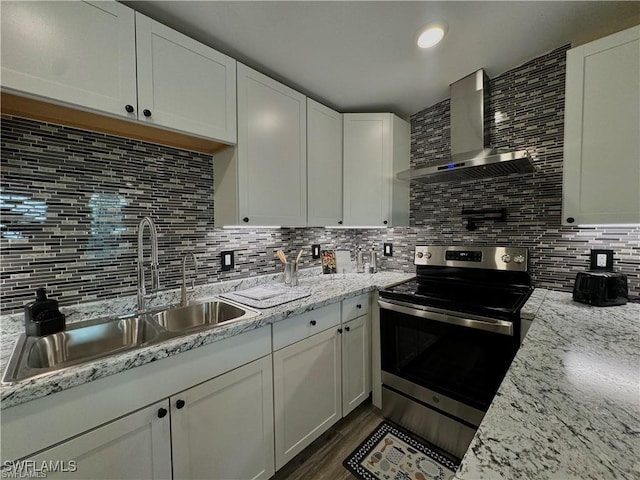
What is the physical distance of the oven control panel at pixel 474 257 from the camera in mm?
1788

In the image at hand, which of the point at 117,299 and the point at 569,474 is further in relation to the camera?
the point at 117,299

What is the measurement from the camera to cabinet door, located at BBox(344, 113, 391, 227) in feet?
7.23

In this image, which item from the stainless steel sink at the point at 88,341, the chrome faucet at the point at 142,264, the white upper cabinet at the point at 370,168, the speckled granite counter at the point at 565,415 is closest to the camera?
the speckled granite counter at the point at 565,415

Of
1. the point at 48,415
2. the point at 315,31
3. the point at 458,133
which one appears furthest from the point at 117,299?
the point at 458,133

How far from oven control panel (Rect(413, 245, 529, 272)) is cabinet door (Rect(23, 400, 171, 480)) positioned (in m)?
1.91

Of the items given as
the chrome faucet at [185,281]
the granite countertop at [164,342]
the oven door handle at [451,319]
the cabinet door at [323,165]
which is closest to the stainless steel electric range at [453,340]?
the oven door handle at [451,319]

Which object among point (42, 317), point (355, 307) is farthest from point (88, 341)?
point (355, 307)

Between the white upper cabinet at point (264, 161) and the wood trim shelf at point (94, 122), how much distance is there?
168 mm

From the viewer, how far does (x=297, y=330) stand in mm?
1429

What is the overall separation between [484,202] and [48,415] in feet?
8.11

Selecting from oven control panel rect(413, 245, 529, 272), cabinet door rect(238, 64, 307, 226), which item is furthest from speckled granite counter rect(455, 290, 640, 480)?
cabinet door rect(238, 64, 307, 226)

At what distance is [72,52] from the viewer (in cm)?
101

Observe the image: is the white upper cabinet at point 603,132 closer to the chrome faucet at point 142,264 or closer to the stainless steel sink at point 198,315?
the stainless steel sink at point 198,315

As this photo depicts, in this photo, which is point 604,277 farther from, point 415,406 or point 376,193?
point 376,193
